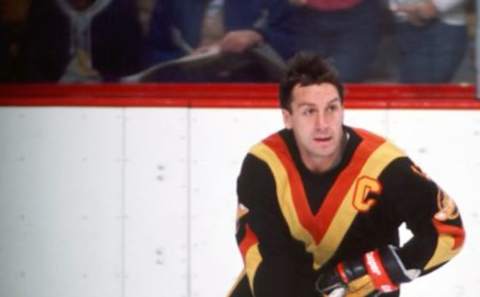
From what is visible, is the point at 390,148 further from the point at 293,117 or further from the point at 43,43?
the point at 43,43

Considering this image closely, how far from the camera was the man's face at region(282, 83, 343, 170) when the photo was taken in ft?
15.8

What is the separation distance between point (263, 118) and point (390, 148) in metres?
0.50

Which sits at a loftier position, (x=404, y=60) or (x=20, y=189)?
(x=404, y=60)

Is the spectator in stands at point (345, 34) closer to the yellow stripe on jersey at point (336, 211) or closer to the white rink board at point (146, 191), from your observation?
the white rink board at point (146, 191)

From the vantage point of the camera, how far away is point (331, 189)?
4.79 meters

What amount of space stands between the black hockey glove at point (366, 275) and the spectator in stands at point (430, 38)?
66 cm

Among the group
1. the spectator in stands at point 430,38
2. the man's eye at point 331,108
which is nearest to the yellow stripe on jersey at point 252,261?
the man's eye at point 331,108

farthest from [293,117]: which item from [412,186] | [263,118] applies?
[412,186]

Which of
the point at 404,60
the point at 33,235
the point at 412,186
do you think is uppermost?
the point at 404,60

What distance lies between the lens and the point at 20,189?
539 centimetres

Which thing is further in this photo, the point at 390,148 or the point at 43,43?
the point at 43,43

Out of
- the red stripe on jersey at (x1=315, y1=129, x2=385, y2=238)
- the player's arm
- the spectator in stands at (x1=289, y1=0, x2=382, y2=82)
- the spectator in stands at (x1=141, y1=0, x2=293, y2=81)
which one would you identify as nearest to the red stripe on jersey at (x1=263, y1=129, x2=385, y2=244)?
the red stripe on jersey at (x1=315, y1=129, x2=385, y2=238)

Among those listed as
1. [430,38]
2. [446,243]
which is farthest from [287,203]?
[430,38]

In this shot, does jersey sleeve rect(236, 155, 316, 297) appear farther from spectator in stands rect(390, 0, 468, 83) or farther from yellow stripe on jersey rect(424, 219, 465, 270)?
spectator in stands rect(390, 0, 468, 83)
